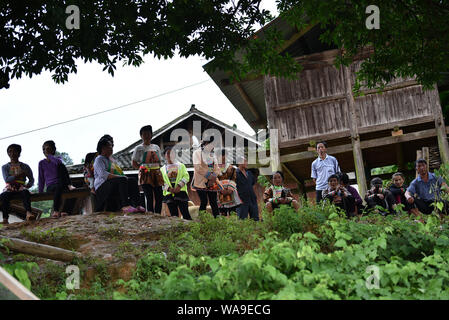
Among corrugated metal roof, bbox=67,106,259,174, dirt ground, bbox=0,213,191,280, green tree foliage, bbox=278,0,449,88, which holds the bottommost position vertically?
dirt ground, bbox=0,213,191,280

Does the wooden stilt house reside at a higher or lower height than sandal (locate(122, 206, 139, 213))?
higher

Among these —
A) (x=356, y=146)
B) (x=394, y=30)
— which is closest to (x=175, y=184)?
(x=394, y=30)

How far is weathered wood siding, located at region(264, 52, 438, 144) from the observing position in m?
12.3

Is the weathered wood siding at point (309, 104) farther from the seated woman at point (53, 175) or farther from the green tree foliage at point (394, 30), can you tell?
the seated woman at point (53, 175)

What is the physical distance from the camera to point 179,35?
21.4 feet

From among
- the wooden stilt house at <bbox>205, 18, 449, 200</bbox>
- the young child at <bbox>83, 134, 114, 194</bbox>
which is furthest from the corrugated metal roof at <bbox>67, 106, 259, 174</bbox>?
the young child at <bbox>83, 134, 114, 194</bbox>

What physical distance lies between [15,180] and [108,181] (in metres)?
1.60

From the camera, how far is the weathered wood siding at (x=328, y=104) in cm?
1234

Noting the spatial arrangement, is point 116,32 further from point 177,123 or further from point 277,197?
point 177,123

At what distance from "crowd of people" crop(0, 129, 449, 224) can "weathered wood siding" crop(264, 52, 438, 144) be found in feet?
13.3

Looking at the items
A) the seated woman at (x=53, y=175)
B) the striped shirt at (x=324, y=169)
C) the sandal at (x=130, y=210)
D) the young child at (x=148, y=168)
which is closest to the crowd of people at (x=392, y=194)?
the striped shirt at (x=324, y=169)

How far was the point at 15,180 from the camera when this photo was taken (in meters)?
7.77

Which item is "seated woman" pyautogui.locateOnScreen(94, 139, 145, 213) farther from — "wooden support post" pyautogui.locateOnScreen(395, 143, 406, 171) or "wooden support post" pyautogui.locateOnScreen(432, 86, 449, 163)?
"wooden support post" pyautogui.locateOnScreen(395, 143, 406, 171)
